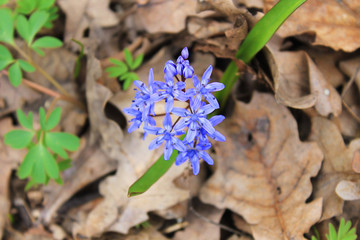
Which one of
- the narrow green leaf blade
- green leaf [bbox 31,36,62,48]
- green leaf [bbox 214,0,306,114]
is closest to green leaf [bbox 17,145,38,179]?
green leaf [bbox 31,36,62,48]

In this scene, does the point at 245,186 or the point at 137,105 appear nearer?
the point at 137,105

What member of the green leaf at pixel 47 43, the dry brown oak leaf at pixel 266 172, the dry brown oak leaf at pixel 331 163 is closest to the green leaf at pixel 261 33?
the dry brown oak leaf at pixel 266 172

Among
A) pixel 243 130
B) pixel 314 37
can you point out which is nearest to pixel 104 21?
pixel 243 130

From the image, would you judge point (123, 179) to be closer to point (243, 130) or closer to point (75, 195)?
point (75, 195)

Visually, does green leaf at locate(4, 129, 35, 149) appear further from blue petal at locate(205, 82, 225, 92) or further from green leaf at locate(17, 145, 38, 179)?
blue petal at locate(205, 82, 225, 92)

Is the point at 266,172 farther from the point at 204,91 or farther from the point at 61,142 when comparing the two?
the point at 61,142
